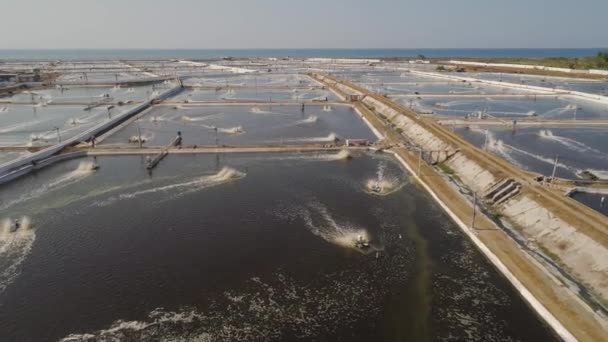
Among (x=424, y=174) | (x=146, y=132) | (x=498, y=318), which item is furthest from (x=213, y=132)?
(x=498, y=318)

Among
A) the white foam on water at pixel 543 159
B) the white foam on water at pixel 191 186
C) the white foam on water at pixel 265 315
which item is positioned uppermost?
the white foam on water at pixel 543 159

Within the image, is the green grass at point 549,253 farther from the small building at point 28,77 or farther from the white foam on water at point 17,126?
the small building at point 28,77

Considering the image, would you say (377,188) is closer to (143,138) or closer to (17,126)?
(143,138)

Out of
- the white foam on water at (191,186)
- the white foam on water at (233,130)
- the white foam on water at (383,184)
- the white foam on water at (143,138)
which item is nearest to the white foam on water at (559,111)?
the white foam on water at (383,184)

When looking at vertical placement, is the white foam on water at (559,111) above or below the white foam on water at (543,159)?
above

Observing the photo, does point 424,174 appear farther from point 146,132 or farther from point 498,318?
point 146,132

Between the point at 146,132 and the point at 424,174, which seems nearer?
the point at 424,174

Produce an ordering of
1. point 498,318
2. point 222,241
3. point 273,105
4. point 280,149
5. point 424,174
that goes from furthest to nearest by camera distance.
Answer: point 273,105, point 280,149, point 424,174, point 222,241, point 498,318

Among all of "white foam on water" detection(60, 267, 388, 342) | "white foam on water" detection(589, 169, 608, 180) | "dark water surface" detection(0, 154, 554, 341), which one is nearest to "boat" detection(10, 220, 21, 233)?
"dark water surface" detection(0, 154, 554, 341)
